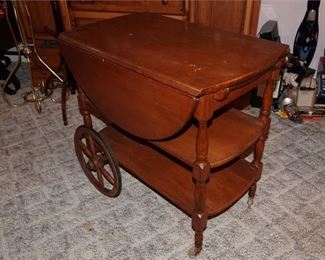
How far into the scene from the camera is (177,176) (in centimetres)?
156

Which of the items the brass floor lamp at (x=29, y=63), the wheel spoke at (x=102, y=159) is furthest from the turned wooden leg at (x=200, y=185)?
the brass floor lamp at (x=29, y=63)

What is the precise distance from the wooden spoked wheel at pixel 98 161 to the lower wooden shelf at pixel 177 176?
3.3 inches

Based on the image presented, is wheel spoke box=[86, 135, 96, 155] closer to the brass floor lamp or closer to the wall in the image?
the brass floor lamp

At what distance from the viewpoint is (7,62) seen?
2965 mm

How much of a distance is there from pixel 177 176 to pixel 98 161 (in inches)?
15.7

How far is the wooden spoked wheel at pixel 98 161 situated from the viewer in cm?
155

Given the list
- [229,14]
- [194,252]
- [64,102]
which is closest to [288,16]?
[229,14]

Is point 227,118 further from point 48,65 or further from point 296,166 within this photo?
point 48,65

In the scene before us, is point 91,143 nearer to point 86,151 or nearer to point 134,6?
point 86,151

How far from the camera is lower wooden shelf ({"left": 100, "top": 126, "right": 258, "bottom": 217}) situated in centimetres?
144

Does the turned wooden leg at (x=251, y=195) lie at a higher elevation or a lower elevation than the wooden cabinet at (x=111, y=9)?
lower

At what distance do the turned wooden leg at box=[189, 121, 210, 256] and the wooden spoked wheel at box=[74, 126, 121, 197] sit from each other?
42 cm

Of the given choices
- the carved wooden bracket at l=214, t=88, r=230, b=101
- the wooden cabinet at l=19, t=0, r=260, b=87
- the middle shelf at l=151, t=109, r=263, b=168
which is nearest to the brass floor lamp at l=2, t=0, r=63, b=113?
the wooden cabinet at l=19, t=0, r=260, b=87

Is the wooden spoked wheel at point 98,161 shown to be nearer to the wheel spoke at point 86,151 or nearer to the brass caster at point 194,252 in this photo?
the wheel spoke at point 86,151
